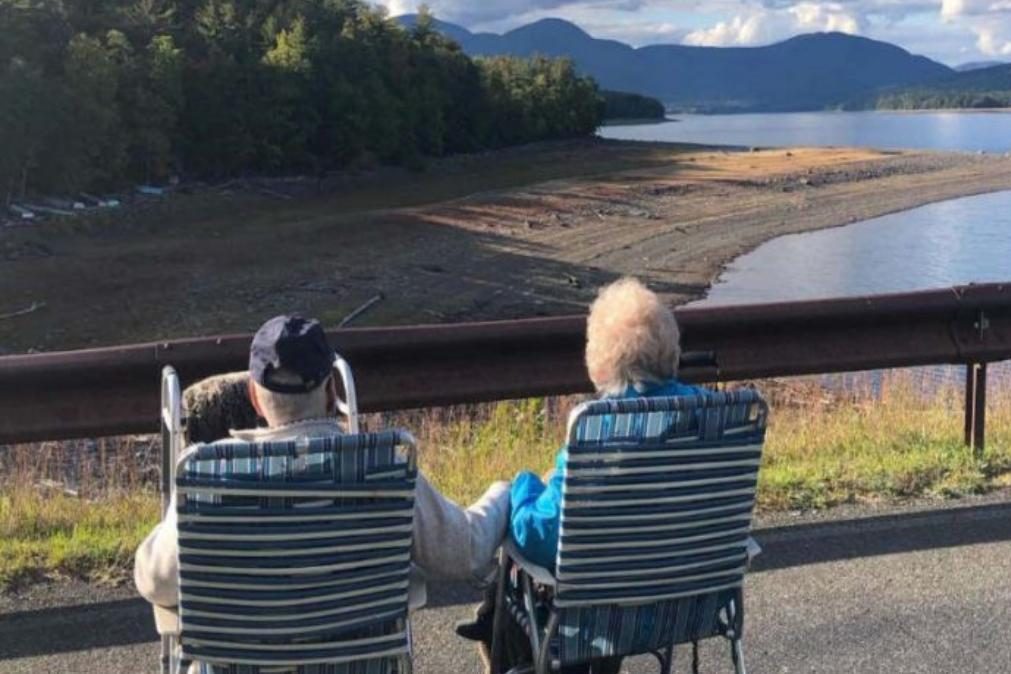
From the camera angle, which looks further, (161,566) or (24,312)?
(24,312)

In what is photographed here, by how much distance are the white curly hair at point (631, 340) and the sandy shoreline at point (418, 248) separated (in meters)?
→ 22.9

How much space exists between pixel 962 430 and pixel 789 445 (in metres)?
0.95

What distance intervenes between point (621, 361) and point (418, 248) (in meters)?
35.5

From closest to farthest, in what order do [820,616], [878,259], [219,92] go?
[820,616]
[878,259]
[219,92]

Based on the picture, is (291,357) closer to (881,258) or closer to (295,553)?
(295,553)

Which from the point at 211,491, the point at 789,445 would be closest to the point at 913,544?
the point at 789,445

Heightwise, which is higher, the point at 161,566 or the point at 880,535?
the point at 161,566

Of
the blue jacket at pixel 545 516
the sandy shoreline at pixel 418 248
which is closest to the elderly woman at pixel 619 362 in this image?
the blue jacket at pixel 545 516

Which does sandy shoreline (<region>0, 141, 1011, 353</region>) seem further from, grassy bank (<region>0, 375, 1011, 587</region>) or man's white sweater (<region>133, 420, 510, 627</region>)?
man's white sweater (<region>133, 420, 510, 627</region>)

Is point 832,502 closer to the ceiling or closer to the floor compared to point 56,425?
closer to the floor

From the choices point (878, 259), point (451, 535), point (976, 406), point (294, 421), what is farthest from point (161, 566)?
point (878, 259)

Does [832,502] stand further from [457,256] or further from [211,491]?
[457,256]

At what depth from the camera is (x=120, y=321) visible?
89.5ft

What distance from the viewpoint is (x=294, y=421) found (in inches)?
120
